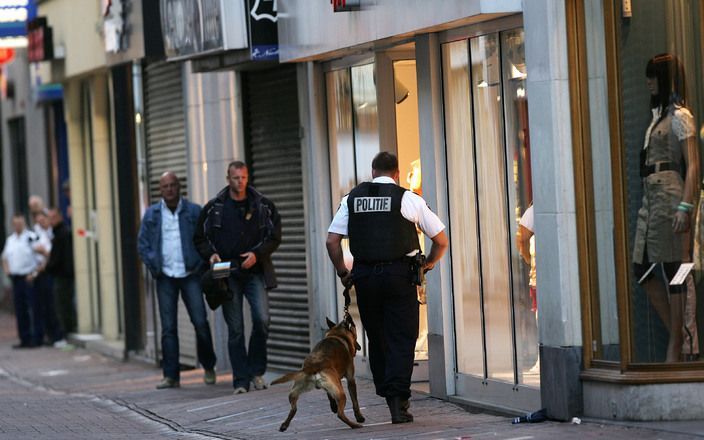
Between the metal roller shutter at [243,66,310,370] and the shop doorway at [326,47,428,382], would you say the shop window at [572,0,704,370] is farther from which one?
the metal roller shutter at [243,66,310,370]

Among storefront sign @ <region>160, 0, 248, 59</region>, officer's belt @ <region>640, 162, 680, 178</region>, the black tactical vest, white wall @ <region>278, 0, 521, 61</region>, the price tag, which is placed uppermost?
storefront sign @ <region>160, 0, 248, 59</region>

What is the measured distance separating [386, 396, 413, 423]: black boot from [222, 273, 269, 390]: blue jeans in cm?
303

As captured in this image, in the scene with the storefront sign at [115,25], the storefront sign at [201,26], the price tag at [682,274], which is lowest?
the price tag at [682,274]

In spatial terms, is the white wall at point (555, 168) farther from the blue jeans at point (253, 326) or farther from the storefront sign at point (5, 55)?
the storefront sign at point (5, 55)

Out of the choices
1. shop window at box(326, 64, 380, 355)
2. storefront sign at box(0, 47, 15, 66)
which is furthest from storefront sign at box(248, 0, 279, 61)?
storefront sign at box(0, 47, 15, 66)

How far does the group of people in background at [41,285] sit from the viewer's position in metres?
22.2

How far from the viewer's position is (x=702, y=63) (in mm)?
9836

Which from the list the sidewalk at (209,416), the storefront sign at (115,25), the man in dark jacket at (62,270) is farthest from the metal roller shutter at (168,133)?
the man in dark jacket at (62,270)

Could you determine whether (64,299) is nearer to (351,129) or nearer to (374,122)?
(351,129)

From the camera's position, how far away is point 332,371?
→ 413 inches

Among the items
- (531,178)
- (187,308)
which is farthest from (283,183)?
(531,178)

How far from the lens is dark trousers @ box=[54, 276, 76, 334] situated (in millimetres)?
22484

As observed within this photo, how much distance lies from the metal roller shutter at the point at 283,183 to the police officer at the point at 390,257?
4.16m

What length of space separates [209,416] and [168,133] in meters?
6.14
